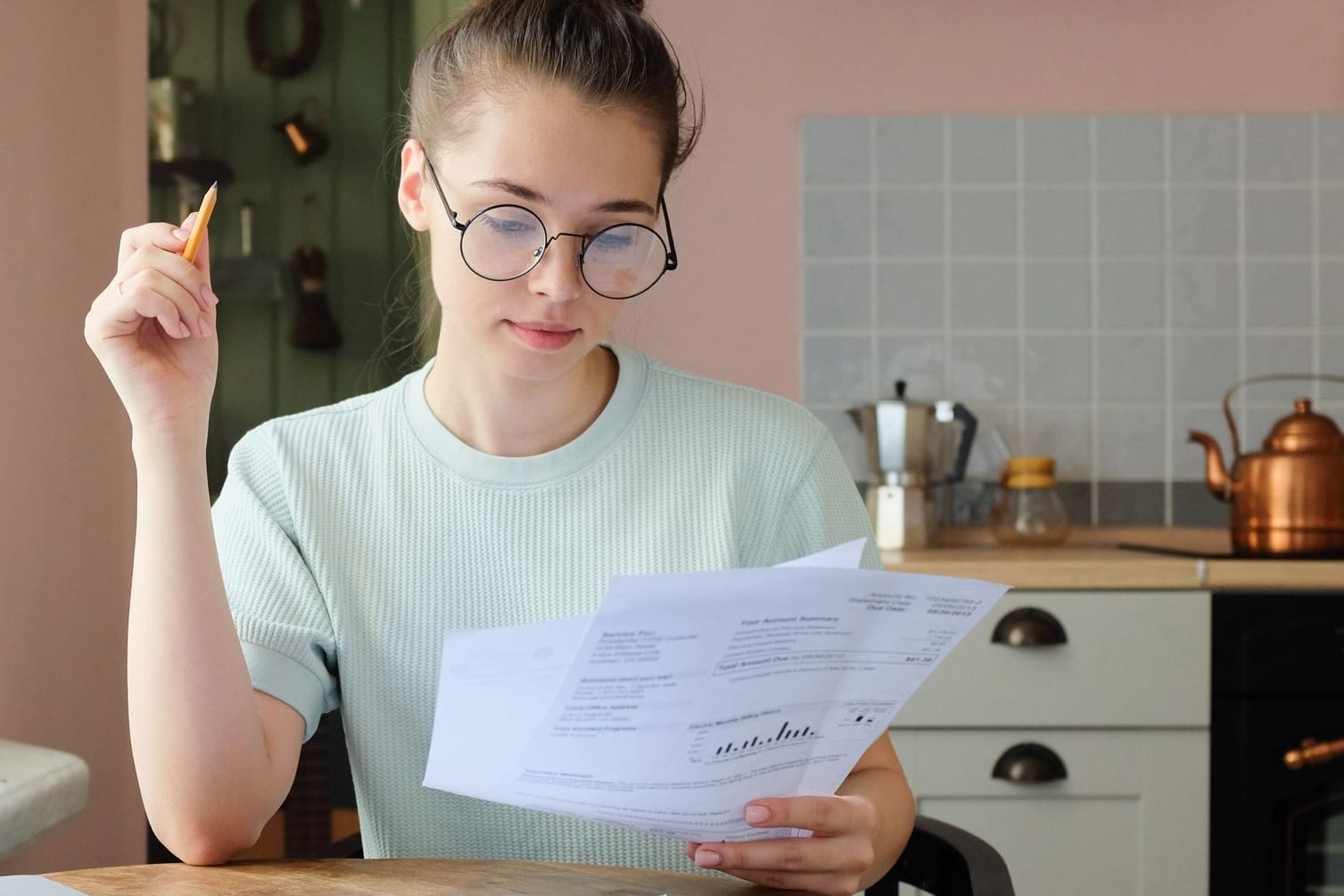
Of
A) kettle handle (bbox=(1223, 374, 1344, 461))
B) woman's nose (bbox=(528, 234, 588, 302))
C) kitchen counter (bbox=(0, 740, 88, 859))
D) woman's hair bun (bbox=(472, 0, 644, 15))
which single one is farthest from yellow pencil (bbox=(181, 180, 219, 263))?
kettle handle (bbox=(1223, 374, 1344, 461))

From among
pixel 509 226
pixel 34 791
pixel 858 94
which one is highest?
pixel 858 94

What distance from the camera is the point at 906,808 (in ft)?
3.56

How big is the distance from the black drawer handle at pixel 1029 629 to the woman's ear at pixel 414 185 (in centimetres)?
131

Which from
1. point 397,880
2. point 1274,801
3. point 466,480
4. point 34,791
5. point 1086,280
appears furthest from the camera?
point 1086,280

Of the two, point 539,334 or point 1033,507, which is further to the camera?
point 1033,507

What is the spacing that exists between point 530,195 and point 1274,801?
169cm

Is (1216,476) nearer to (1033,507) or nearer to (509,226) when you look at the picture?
(1033,507)

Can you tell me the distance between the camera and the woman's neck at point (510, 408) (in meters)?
1.23

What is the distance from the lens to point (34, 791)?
1.57m

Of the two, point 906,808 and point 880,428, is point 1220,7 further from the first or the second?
point 906,808

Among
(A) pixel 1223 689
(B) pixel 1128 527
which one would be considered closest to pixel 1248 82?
(B) pixel 1128 527

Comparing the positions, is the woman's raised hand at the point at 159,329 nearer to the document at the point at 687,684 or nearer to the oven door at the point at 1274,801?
the document at the point at 687,684

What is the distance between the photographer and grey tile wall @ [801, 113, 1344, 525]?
2.77 metres

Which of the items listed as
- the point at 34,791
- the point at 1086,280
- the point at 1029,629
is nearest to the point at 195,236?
the point at 34,791
